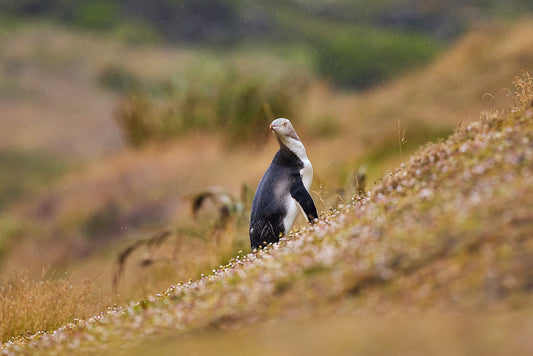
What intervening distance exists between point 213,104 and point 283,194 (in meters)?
11.5

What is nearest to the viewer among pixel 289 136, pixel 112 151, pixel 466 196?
pixel 466 196

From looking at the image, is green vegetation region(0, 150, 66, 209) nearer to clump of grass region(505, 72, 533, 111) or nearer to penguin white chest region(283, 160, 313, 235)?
penguin white chest region(283, 160, 313, 235)

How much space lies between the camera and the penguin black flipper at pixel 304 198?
6.06 meters

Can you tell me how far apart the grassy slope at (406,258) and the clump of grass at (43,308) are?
3.47 feet

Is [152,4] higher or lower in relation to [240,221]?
higher

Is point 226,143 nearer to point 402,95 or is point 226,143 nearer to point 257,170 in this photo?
point 257,170

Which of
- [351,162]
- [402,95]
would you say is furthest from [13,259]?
[402,95]

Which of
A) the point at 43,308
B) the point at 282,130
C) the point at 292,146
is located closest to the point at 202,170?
the point at 43,308

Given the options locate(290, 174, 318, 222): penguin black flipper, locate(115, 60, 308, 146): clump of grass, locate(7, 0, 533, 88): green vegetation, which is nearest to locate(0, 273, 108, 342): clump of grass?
locate(290, 174, 318, 222): penguin black flipper

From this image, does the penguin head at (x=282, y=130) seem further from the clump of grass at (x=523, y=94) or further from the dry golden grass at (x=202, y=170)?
the clump of grass at (x=523, y=94)

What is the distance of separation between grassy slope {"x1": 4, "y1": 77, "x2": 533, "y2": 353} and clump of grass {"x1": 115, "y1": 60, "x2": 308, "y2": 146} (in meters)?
10.8

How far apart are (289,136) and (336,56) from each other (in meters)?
31.2

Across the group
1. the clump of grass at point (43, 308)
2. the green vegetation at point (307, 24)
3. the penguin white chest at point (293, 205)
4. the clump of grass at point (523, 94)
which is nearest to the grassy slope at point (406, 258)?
the clump of grass at point (523, 94)

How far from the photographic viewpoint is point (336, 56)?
120 feet
